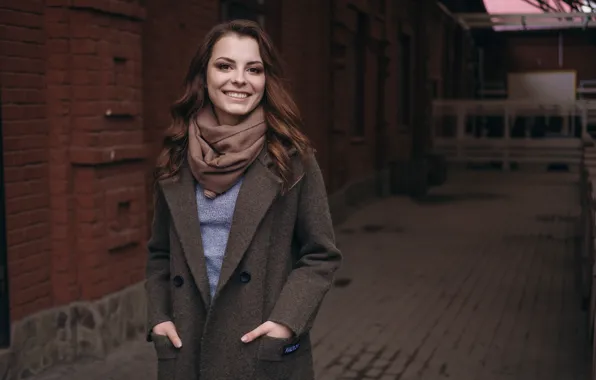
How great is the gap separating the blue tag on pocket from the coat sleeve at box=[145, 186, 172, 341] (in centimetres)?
33

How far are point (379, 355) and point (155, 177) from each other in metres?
3.76

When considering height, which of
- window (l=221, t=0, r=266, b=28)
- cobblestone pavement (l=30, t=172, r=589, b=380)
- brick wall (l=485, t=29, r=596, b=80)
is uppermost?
brick wall (l=485, t=29, r=596, b=80)

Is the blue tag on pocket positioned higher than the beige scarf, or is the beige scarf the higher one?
the beige scarf

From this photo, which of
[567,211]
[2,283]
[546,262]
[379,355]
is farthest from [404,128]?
[2,283]

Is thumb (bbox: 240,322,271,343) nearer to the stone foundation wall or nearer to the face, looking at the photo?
the face

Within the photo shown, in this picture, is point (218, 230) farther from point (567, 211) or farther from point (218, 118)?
point (567, 211)

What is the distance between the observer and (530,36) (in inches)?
1350

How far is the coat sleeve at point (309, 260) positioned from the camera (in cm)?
259

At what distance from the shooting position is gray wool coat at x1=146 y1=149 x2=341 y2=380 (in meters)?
2.58

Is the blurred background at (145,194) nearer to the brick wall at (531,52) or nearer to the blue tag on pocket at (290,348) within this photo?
the blue tag on pocket at (290,348)

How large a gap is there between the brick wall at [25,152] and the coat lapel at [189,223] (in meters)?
2.89

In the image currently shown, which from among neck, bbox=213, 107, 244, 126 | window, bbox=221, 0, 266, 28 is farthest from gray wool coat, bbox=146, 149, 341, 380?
window, bbox=221, 0, 266, 28

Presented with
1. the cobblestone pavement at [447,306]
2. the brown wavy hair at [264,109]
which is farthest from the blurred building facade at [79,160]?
the brown wavy hair at [264,109]

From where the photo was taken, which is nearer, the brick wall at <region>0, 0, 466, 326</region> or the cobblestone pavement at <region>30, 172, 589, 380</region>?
the brick wall at <region>0, 0, 466, 326</region>
